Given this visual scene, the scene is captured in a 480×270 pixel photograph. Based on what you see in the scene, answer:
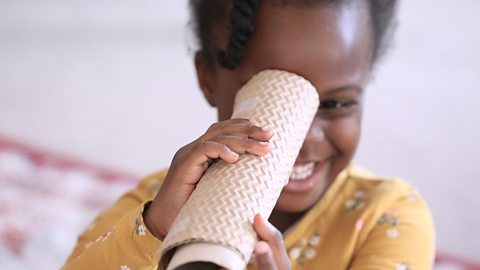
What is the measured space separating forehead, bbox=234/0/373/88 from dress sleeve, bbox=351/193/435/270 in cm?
17

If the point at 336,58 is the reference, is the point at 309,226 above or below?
below

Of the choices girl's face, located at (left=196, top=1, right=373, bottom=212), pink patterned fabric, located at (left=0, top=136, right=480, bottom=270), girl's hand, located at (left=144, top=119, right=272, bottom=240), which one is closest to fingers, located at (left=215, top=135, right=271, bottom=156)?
girl's hand, located at (left=144, top=119, right=272, bottom=240)

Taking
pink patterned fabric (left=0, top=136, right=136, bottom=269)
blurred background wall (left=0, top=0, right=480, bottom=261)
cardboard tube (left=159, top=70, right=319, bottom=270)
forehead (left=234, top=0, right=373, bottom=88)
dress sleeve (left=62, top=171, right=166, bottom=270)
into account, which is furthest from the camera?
blurred background wall (left=0, top=0, right=480, bottom=261)

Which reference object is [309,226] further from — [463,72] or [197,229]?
[463,72]

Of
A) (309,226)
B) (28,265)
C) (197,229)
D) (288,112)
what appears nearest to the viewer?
(197,229)

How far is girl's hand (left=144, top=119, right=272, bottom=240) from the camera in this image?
535mm

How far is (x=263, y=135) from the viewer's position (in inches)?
21.1

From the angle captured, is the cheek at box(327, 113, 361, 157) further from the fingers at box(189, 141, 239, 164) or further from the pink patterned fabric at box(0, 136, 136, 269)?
the pink patterned fabric at box(0, 136, 136, 269)

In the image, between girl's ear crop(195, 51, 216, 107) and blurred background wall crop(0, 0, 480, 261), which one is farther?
blurred background wall crop(0, 0, 480, 261)

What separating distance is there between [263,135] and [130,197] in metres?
0.39

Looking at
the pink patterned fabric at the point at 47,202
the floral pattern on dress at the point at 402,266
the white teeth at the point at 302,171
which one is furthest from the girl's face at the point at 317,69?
the pink patterned fabric at the point at 47,202

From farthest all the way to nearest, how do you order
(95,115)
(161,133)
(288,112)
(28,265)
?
1. (95,115)
2. (161,133)
3. (28,265)
4. (288,112)

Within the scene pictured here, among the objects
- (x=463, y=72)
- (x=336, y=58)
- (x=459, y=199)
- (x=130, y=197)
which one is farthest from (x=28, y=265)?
(x=463, y=72)

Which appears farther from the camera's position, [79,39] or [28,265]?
[79,39]
